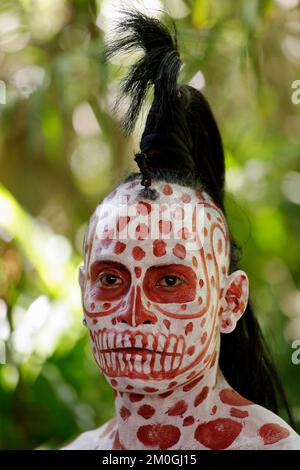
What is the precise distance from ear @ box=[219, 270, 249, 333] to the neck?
8cm

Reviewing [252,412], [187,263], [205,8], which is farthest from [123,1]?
[205,8]

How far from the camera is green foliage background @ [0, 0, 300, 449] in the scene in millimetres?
2641

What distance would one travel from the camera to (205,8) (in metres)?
2.79

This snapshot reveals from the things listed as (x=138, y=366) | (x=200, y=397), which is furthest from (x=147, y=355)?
(x=200, y=397)

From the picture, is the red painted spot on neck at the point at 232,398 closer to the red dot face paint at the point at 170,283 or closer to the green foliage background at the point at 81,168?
the red dot face paint at the point at 170,283

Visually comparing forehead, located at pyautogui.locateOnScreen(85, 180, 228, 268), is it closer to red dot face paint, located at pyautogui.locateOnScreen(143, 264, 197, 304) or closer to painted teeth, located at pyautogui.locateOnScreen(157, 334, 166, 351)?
red dot face paint, located at pyautogui.locateOnScreen(143, 264, 197, 304)

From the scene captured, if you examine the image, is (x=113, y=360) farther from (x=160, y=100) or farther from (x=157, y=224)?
(x=160, y=100)

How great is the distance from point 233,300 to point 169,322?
0.50ft

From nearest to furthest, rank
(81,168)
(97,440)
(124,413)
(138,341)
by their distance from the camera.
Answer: (138,341)
(124,413)
(97,440)
(81,168)

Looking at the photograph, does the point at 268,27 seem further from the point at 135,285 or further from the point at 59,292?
the point at 135,285

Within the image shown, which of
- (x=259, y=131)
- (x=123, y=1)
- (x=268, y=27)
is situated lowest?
(x=259, y=131)

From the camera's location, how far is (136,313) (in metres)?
1.40

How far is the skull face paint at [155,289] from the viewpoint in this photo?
1.41m

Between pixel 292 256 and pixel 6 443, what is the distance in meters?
1.22
